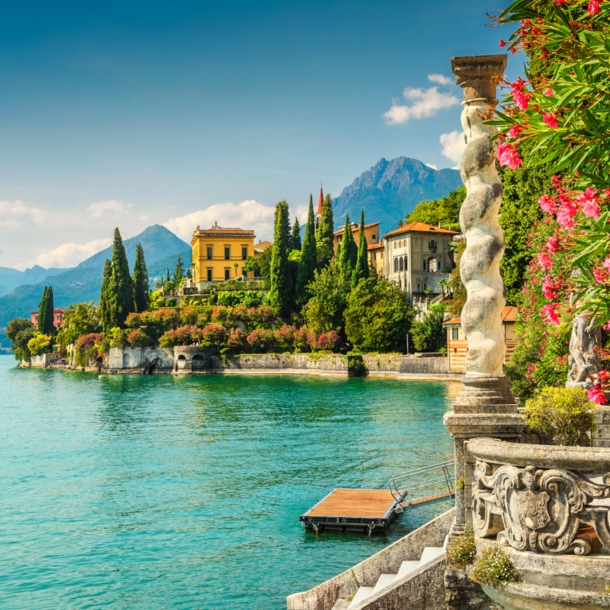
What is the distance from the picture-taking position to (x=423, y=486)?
20.6 metres

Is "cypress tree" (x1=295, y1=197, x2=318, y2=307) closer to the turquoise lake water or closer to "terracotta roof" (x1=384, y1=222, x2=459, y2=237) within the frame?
"terracotta roof" (x1=384, y1=222, x2=459, y2=237)

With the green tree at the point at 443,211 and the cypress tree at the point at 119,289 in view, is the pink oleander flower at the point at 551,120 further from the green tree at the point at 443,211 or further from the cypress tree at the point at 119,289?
the cypress tree at the point at 119,289

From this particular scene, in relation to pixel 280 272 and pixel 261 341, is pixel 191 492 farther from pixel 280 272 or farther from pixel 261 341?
pixel 280 272

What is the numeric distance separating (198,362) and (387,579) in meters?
72.8

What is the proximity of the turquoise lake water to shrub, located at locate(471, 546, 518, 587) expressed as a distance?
8.00 metres

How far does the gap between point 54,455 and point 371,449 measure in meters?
12.7

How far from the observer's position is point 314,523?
53.9ft

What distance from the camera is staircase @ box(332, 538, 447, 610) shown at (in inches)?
324

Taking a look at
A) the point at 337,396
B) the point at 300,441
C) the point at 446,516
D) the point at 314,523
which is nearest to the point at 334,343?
the point at 337,396

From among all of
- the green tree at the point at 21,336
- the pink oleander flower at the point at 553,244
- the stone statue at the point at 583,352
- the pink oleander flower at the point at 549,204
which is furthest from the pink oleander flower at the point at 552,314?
the green tree at the point at 21,336

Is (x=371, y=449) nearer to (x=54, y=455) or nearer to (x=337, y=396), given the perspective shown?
(x=54, y=455)

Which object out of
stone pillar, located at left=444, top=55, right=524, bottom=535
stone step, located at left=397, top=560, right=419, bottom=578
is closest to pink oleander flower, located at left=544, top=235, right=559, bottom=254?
stone pillar, located at left=444, top=55, right=524, bottom=535

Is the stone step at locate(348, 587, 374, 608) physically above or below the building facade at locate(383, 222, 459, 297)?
below

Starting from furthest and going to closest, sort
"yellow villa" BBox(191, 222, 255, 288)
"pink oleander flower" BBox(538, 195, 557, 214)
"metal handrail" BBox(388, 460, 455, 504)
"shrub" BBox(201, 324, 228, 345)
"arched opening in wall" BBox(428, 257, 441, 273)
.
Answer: "yellow villa" BBox(191, 222, 255, 288), "shrub" BBox(201, 324, 228, 345), "arched opening in wall" BBox(428, 257, 441, 273), "metal handrail" BBox(388, 460, 455, 504), "pink oleander flower" BBox(538, 195, 557, 214)
